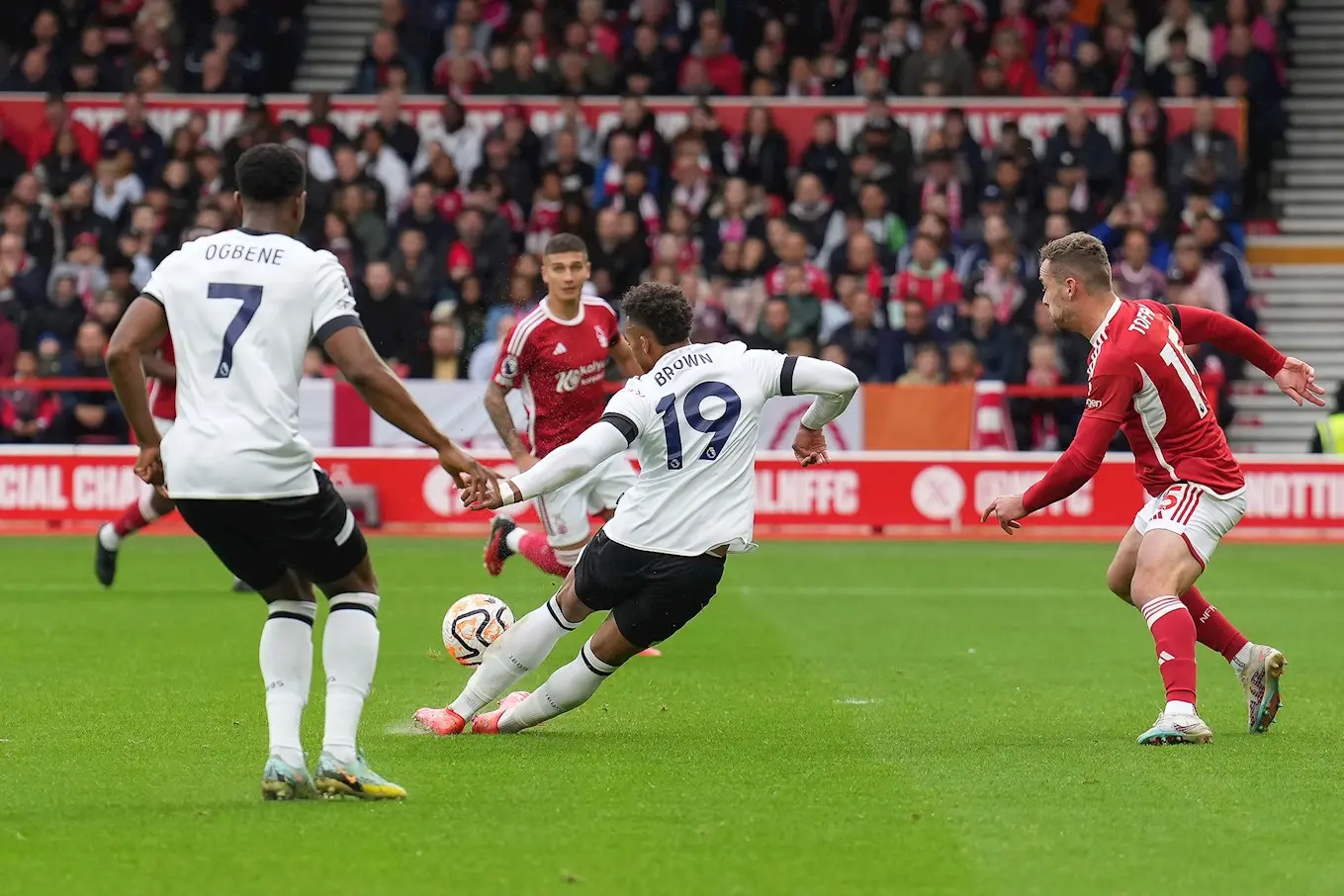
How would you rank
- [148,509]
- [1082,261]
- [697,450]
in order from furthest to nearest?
[148,509], [1082,261], [697,450]

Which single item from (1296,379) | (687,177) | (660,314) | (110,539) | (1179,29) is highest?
(1179,29)

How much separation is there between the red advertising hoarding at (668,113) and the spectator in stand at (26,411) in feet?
17.0

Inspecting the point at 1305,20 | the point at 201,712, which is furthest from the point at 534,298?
the point at 1305,20

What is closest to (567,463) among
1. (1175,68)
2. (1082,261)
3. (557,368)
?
(1082,261)

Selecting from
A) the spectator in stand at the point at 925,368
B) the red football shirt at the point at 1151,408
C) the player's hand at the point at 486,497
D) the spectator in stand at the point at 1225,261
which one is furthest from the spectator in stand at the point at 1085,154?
the player's hand at the point at 486,497

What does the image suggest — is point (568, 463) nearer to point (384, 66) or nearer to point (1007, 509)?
point (1007, 509)

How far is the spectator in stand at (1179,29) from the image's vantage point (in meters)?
24.8

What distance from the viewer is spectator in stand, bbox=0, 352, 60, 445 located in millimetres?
19750

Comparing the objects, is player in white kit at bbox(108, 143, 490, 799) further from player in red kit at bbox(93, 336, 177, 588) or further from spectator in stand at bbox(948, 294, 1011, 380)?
spectator in stand at bbox(948, 294, 1011, 380)

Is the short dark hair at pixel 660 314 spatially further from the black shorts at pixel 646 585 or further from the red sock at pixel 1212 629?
the red sock at pixel 1212 629

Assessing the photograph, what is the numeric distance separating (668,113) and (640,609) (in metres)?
17.1

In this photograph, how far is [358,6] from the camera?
2828cm

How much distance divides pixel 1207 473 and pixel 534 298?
481 inches

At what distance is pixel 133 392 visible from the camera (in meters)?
6.31
